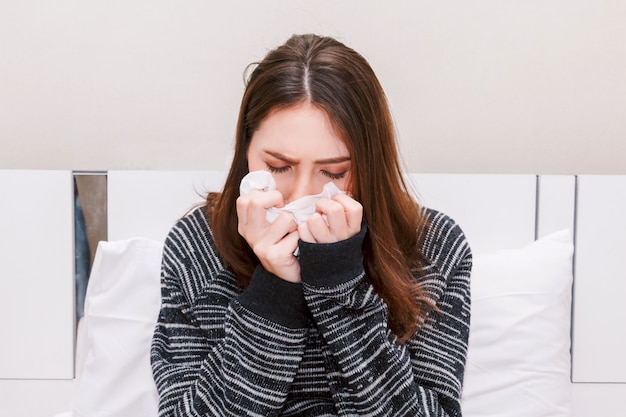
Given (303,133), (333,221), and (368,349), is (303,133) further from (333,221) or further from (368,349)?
(368,349)

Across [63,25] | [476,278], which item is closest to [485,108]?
[476,278]

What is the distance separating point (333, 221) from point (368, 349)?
0.71ft

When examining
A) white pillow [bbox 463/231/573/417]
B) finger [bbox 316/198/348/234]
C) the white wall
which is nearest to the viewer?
finger [bbox 316/198/348/234]

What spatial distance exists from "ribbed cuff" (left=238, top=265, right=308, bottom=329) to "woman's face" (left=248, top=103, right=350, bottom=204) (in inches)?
5.2

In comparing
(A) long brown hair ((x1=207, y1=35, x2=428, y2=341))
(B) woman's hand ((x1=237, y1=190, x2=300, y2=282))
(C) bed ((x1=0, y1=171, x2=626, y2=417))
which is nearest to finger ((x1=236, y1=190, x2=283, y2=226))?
(B) woman's hand ((x1=237, y1=190, x2=300, y2=282))

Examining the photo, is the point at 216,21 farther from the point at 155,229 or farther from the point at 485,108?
the point at 485,108

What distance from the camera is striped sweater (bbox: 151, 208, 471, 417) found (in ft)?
3.08

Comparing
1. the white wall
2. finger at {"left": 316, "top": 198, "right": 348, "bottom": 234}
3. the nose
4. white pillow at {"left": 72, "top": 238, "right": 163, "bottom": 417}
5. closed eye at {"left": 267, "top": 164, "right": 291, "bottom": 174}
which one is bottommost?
white pillow at {"left": 72, "top": 238, "right": 163, "bottom": 417}

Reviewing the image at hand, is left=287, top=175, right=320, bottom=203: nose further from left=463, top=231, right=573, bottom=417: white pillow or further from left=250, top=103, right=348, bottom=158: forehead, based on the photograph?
left=463, top=231, right=573, bottom=417: white pillow

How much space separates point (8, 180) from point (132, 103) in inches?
12.9

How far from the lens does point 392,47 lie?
1.46 metres

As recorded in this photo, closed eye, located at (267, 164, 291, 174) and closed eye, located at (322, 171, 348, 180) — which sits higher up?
closed eye, located at (267, 164, 291, 174)

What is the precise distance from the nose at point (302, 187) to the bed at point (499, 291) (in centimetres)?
42

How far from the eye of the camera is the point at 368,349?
961mm
